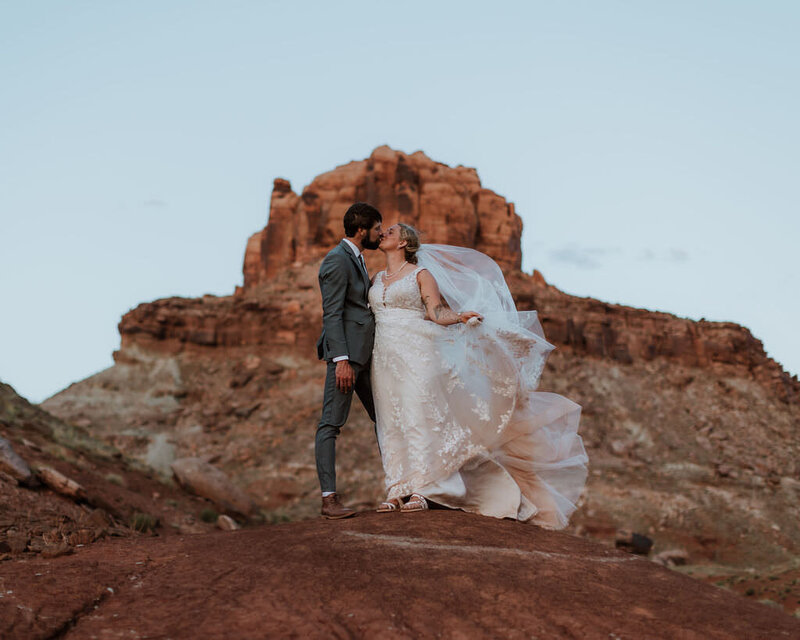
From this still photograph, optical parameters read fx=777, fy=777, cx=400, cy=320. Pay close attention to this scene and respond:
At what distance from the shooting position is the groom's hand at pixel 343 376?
6613mm

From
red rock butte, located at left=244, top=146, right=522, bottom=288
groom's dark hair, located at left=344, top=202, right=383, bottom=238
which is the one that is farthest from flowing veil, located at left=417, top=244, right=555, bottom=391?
red rock butte, located at left=244, top=146, right=522, bottom=288

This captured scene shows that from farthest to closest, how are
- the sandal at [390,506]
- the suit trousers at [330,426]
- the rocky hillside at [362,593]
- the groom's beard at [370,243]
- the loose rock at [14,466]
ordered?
1. the loose rock at [14,466]
2. the groom's beard at [370,243]
3. the suit trousers at [330,426]
4. the sandal at [390,506]
5. the rocky hillside at [362,593]

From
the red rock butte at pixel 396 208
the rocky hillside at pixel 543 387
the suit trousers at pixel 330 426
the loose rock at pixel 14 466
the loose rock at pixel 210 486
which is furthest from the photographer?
the red rock butte at pixel 396 208

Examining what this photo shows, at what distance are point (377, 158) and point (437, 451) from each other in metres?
45.9

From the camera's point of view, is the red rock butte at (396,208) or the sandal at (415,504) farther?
the red rock butte at (396,208)

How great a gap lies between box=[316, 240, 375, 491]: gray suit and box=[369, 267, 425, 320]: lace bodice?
10 cm

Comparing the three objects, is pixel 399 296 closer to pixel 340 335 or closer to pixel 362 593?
pixel 340 335

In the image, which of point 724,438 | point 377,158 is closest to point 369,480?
point 724,438

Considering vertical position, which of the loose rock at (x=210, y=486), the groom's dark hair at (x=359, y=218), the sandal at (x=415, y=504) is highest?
the groom's dark hair at (x=359, y=218)

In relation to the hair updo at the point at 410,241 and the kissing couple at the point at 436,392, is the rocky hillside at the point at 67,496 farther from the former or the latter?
the hair updo at the point at 410,241

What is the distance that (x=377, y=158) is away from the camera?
50969 mm

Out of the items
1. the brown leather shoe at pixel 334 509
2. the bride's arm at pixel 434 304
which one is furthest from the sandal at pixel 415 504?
the bride's arm at pixel 434 304

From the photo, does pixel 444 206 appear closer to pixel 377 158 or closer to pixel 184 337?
pixel 377 158

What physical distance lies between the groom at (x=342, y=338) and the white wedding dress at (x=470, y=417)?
0.16 m
